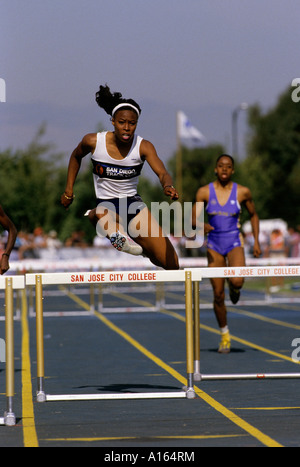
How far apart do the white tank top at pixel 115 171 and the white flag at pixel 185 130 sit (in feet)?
136

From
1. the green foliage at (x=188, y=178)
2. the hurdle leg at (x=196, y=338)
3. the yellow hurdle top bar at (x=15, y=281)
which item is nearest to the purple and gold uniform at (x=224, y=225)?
the hurdle leg at (x=196, y=338)

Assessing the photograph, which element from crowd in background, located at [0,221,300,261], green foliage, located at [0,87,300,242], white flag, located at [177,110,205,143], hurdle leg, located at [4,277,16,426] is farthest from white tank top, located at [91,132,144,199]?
white flag, located at [177,110,205,143]

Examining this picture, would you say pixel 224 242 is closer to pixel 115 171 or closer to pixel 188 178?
pixel 115 171

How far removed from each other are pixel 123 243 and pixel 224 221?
4144 mm

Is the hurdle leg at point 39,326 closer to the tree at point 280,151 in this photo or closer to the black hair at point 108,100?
the black hair at point 108,100

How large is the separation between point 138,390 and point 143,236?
1.63 meters

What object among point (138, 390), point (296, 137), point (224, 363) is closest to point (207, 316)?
point (224, 363)

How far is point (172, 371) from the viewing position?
11.9 meters

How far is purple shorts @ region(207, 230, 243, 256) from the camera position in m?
13.0

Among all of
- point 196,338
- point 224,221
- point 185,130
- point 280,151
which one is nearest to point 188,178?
point 280,151

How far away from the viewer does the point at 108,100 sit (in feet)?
31.1

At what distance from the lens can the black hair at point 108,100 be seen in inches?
369

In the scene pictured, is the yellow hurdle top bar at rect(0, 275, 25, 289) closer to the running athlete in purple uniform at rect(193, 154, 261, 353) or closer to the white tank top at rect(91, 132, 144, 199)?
the white tank top at rect(91, 132, 144, 199)
